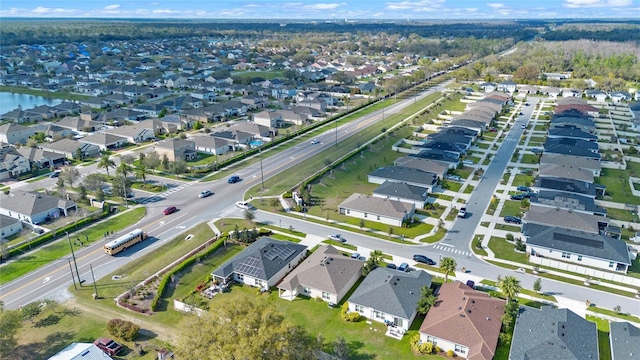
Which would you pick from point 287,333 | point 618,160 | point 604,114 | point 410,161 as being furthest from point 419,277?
point 604,114

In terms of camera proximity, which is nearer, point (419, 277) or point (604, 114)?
point (419, 277)

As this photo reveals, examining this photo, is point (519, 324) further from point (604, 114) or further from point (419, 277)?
point (604, 114)

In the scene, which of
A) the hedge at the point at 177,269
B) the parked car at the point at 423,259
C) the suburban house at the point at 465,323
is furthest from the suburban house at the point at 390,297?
the hedge at the point at 177,269

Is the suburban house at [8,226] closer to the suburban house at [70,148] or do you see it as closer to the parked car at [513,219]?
the suburban house at [70,148]

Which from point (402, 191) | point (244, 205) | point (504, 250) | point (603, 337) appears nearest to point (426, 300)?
point (603, 337)

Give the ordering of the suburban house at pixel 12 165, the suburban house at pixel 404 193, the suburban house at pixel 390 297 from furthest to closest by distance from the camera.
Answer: the suburban house at pixel 12 165, the suburban house at pixel 404 193, the suburban house at pixel 390 297
